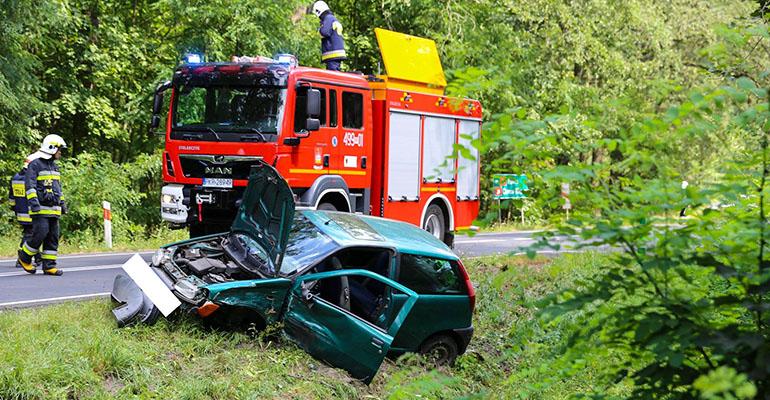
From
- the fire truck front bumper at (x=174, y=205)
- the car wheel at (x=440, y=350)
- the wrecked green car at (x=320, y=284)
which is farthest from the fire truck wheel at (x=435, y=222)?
the car wheel at (x=440, y=350)

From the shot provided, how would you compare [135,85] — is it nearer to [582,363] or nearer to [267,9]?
[267,9]

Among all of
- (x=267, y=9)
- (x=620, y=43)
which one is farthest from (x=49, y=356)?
(x=620, y=43)

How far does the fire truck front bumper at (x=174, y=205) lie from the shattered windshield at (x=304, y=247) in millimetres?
4619

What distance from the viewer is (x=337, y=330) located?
800cm

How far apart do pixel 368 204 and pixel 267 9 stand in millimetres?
8922

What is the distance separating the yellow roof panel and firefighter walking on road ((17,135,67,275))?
542 centimetres

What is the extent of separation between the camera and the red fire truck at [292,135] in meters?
13.2

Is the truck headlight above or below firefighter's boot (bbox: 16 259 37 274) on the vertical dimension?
above

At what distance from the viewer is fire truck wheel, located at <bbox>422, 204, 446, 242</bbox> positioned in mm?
16516

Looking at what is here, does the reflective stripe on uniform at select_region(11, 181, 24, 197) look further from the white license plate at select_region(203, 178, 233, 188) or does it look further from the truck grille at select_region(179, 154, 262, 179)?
the white license plate at select_region(203, 178, 233, 188)

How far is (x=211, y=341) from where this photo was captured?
8.12 metres

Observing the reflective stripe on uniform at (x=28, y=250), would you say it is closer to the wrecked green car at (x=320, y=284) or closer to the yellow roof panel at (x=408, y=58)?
the wrecked green car at (x=320, y=284)

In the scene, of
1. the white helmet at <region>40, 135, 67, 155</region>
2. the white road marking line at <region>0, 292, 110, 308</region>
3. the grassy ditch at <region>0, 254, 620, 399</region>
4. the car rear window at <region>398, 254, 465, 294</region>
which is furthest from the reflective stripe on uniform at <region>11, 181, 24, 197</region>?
the car rear window at <region>398, 254, 465, 294</region>

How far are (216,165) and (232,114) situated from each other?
2.53ft
